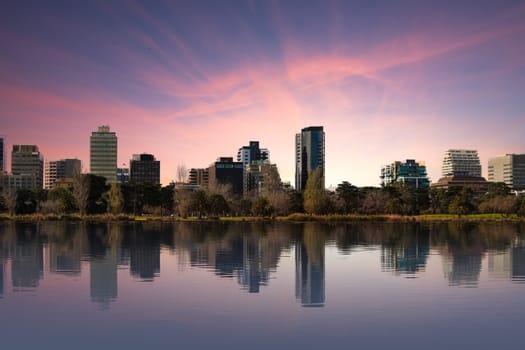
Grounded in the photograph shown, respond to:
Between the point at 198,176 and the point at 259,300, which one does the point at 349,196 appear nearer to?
the point at 259,300

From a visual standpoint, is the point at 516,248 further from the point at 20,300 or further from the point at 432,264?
the point at 20,300

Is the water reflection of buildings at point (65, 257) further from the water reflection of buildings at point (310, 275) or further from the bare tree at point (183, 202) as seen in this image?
the bare tree at point (183, 202)

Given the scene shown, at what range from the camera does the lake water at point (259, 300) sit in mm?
11844

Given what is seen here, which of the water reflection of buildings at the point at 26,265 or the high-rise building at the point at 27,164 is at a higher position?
the high-rise building at the point at 27,164

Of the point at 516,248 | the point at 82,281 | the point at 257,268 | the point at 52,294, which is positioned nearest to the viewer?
the point at 52,294

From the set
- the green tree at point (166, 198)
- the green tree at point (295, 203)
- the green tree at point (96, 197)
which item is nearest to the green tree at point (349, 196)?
the green tree at point (295, 203)

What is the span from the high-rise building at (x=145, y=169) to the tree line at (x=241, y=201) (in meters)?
96.4

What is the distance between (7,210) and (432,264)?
254ft

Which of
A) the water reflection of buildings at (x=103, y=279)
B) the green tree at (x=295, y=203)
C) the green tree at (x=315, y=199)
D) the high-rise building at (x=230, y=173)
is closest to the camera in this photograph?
the water reflection of buildings at (x=103, y=279)

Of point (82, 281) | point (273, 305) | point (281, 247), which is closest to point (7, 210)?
point (281, 247)

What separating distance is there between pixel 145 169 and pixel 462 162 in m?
123

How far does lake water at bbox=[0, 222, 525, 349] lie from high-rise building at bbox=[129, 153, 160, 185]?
514 feet

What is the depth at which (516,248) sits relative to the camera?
3234 cm

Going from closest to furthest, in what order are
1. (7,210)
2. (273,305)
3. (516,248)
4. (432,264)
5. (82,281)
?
(273,305), (82,281), (432,264), (516,248), (7,210)
